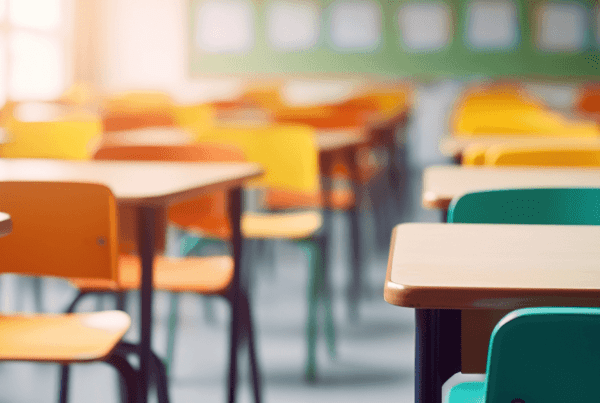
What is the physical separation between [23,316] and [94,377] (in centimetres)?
106

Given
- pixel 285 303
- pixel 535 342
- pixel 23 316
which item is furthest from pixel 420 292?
pixel 285 303

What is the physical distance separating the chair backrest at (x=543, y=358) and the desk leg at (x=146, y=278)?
0.92 m

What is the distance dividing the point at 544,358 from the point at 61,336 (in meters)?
1.00

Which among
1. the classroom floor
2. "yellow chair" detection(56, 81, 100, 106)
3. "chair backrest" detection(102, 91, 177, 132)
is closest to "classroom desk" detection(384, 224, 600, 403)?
the classroom floor

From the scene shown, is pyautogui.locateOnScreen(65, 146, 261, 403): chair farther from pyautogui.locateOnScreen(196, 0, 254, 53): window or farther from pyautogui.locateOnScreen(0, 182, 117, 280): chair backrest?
pyautogui.locateOnScreen(196, 0, 254, 53): window

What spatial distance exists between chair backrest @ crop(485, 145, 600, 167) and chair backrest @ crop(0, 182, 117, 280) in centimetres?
103

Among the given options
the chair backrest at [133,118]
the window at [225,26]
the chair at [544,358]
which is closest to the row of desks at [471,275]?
the chair at [544,358]

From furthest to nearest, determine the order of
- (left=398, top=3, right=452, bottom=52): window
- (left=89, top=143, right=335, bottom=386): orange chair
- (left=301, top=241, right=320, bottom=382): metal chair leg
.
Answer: (left=398, top=3, right=452, bottom=52): window → (left=301, top=241, right=320, bottom=382): metal chair leg → (left=89, top=143, right=335, bottom=386): orange chair

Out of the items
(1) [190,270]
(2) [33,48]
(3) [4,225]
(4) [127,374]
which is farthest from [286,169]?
(2) [33,48]

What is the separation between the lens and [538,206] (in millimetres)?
1307

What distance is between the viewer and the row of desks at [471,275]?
0.75 metres

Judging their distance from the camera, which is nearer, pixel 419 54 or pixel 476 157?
pixel 476 157

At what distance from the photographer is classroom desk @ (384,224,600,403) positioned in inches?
29.4

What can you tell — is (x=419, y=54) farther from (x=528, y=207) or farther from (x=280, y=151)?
(x=528, y=207)
